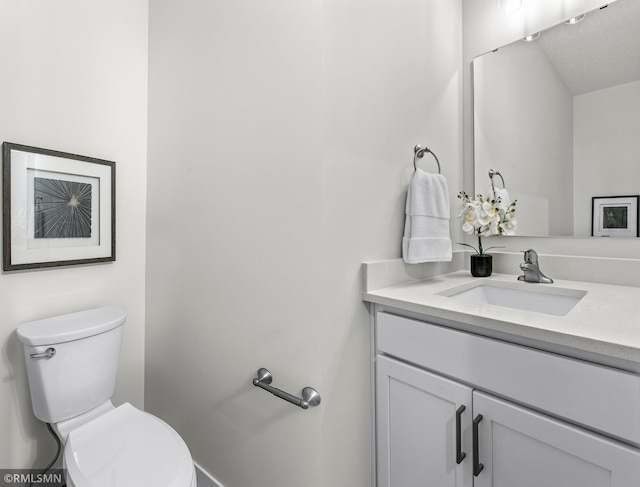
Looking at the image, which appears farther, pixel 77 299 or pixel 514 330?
pixel 77 299

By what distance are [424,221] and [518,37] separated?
1020mm

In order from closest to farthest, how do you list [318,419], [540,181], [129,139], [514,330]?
1. [514,330]
2. [318,419]
3. [540,181]
4. [129,139]

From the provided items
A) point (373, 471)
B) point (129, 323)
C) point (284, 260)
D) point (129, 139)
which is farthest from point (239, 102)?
point (373, 471)

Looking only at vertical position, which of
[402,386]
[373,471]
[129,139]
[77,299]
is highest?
[129,139]

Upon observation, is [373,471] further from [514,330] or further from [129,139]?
[129,139]

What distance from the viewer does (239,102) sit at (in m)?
1.20

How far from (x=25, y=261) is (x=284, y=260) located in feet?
3.51

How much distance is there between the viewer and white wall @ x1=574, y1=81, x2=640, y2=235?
1170 millimetres

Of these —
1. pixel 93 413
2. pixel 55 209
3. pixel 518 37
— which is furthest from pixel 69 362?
pixel 518 37

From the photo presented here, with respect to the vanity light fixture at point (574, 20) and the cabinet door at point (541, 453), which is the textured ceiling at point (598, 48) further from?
the cabinet door at point (541, 453)

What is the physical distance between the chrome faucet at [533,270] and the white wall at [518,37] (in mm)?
144

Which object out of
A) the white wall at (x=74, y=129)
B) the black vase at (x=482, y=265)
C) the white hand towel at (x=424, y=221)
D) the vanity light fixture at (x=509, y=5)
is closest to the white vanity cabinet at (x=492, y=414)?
the white hand towel at (x=424, y=221)

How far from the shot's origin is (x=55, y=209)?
1.34 m

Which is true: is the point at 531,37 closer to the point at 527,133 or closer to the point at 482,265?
the point at 527,133
